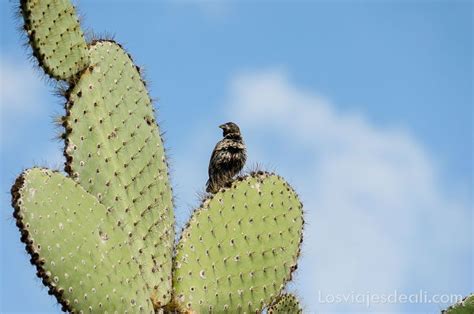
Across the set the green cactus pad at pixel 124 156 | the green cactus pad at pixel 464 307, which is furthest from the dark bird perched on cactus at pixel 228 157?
the green cactus pad at pixel 464 307

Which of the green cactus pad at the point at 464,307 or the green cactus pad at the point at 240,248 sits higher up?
the green cactus pad at the point at 240,248

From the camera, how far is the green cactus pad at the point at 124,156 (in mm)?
3850

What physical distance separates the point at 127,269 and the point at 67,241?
319mm

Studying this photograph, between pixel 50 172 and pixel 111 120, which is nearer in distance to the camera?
pixel 50 172

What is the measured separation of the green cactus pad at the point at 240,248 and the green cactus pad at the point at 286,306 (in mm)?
320

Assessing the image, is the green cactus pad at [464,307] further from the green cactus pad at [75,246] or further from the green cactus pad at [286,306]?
the green cactus pad at [75,246]

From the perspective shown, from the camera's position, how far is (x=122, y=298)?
3.64 metres

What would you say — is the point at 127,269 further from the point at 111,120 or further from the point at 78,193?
the point at 111,120

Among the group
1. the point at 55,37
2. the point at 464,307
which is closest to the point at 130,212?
the point at 55,37

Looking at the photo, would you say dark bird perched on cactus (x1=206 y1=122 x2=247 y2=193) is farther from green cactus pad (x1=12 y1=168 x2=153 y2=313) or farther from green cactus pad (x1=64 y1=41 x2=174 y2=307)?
green cactus pad (x1=12 y1=168 x2=153 y2=313)

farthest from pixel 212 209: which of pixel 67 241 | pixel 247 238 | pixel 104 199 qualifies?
pixel 67 241

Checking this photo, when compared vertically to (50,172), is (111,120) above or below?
above

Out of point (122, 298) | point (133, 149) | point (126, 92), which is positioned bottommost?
point (122, 298)

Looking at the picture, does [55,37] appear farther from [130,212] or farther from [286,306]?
[286,306]
